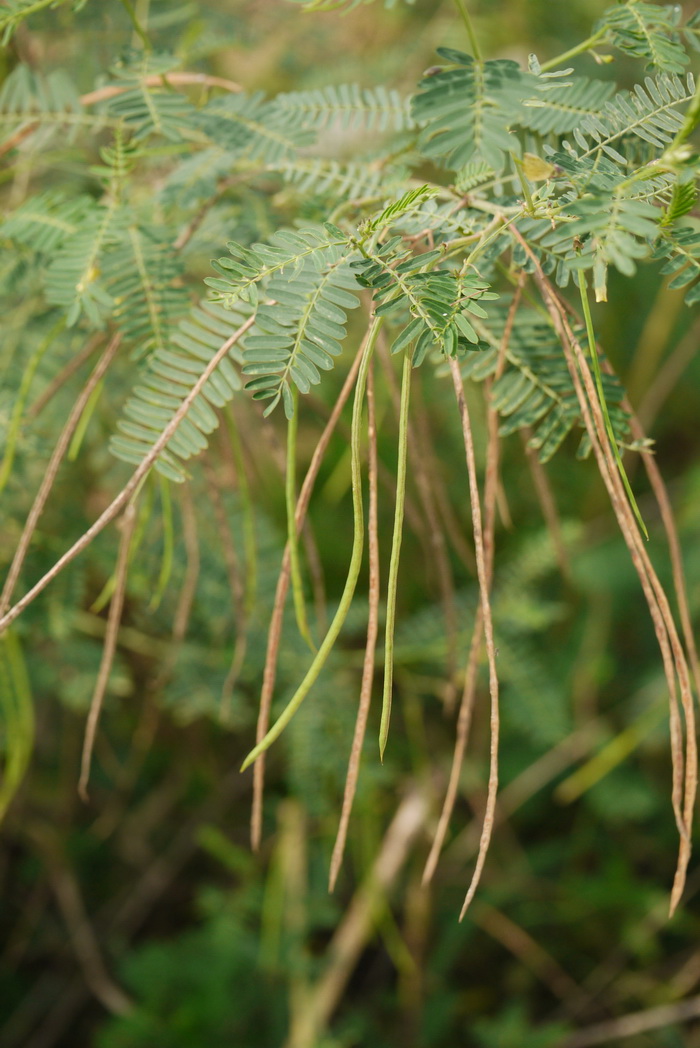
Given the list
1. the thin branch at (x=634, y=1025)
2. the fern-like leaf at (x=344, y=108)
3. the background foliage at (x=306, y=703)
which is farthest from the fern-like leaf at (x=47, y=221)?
the thin branch at (x=634, y=1025)

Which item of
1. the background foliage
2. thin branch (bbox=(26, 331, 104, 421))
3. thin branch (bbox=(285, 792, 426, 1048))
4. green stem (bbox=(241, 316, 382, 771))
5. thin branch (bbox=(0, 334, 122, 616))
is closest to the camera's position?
green stem (bbox=(241, 316, 382, 771))

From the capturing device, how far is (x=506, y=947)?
116cm

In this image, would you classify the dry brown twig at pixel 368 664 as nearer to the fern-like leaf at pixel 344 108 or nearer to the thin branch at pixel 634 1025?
the fern-like leaf at pixel 344 108

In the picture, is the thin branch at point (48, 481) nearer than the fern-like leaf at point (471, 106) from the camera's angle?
No

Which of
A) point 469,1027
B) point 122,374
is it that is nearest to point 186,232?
point 122,374

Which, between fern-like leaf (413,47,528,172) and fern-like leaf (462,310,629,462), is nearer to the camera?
fern-like leaf (413,47,528,172)

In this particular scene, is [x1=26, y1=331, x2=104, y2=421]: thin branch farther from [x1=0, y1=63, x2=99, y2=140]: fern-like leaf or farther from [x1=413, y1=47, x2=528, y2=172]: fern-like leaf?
[x1=413, y1=47, x2=528, y2=172]: fern-like leaf

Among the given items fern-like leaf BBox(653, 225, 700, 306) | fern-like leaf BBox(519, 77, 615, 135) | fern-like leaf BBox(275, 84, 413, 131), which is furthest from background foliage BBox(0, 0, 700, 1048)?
fern-like leaf BBox(653, 225, 700, 306)

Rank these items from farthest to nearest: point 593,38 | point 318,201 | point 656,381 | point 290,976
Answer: point 656,381 → point 290,976 → point 318,201 → point 593,38

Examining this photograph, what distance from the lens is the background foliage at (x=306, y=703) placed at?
2.20 feet

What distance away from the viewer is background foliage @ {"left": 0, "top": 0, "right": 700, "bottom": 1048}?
67 cm

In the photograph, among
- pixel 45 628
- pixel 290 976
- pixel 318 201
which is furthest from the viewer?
pixel 290 976

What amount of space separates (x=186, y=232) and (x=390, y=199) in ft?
0.51

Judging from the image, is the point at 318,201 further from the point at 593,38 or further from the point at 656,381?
the point at 656,381
